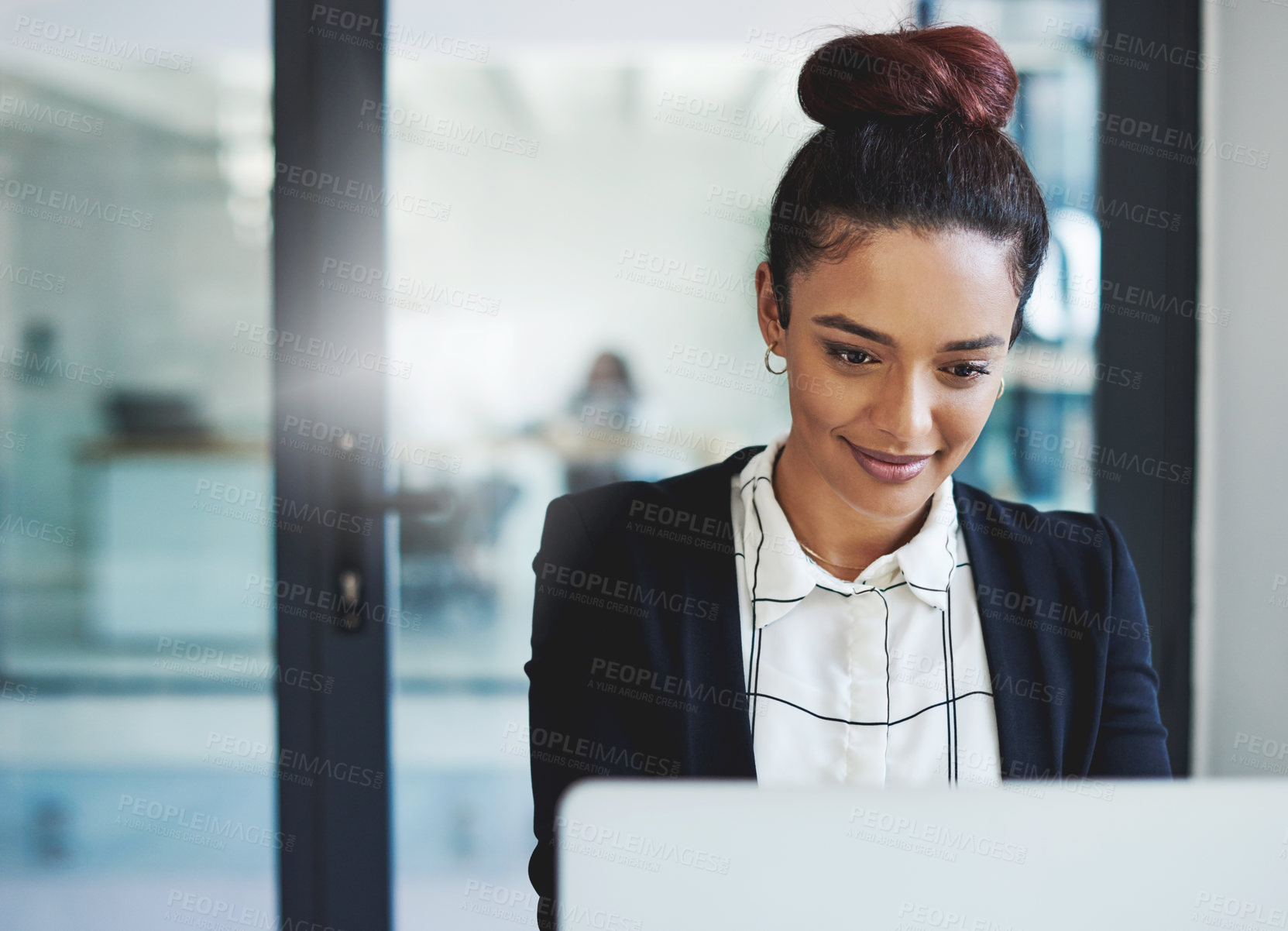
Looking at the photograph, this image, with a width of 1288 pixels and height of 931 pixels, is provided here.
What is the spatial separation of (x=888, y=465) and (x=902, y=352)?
14 cm

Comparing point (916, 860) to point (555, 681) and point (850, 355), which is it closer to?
point (850, 355)

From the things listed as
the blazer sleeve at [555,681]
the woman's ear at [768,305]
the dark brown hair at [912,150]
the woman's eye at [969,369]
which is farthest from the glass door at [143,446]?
the woman's eye at [969,369]

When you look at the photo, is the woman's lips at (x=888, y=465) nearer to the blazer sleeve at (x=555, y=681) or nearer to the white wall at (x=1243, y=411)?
the blazer sleeve at (x=555, y=681)

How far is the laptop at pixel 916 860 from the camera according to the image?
436mm

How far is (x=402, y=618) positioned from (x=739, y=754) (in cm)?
96

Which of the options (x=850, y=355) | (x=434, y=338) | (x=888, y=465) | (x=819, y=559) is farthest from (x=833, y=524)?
(x=434, y=338)

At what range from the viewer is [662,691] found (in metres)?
1.04

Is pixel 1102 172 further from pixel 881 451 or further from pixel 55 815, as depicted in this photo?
pixel 55 815

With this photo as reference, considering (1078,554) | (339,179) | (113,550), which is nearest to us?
(1078,554)

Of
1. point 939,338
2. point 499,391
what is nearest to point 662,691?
point 939,338

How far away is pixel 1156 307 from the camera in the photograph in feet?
5.78

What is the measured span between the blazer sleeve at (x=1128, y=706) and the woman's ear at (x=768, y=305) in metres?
0.50

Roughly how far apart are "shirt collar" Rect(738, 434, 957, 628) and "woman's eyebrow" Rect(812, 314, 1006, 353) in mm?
195

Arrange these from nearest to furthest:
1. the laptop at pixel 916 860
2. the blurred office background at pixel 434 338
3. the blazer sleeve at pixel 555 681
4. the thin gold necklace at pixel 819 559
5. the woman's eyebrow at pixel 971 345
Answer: the laptop at pixel 916 860
the woman's eyebrow at pixel 971 345
the blazer sleeve at pixel 555 681
the thin gold necklace at pixel 819 559
the blurred office background at pixel 434 338
